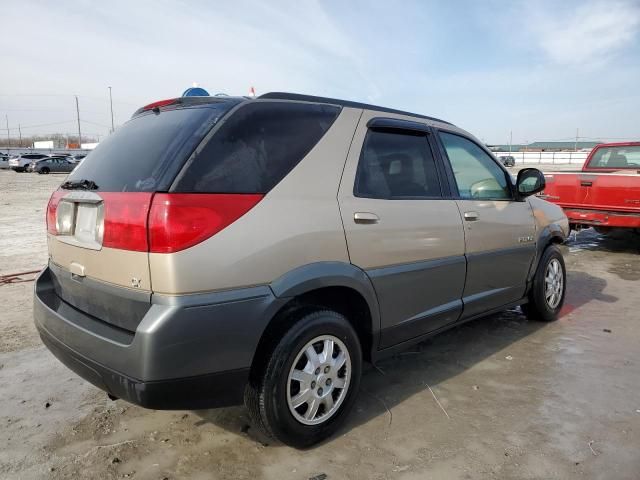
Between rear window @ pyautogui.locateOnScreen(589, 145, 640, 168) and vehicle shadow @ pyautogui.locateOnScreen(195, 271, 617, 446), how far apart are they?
5.24m

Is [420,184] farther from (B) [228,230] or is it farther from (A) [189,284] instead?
(A) [189,284]

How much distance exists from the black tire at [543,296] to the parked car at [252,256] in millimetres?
1523

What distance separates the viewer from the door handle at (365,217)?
2.72 meters

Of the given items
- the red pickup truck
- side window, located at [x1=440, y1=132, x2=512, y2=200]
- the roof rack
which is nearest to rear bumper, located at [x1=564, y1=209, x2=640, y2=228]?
the red pickup truck

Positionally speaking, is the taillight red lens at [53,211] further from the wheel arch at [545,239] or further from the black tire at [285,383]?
the wheel arch at [545,239]

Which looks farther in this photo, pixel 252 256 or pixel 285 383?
pixel 285 383

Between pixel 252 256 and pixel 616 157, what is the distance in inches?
374

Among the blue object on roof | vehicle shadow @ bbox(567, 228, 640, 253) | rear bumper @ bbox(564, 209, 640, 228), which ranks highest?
the blue object on roof

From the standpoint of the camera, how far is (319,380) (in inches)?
102

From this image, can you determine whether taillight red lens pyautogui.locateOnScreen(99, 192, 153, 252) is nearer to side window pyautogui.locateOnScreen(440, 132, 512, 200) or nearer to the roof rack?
the roof rack

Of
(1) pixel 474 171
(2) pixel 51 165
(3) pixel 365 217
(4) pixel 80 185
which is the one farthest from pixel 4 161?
(3) pixel 365 217

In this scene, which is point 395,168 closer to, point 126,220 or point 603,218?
point 126,220

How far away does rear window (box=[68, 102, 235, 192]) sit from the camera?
222cm

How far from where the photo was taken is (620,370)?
3627 mm
